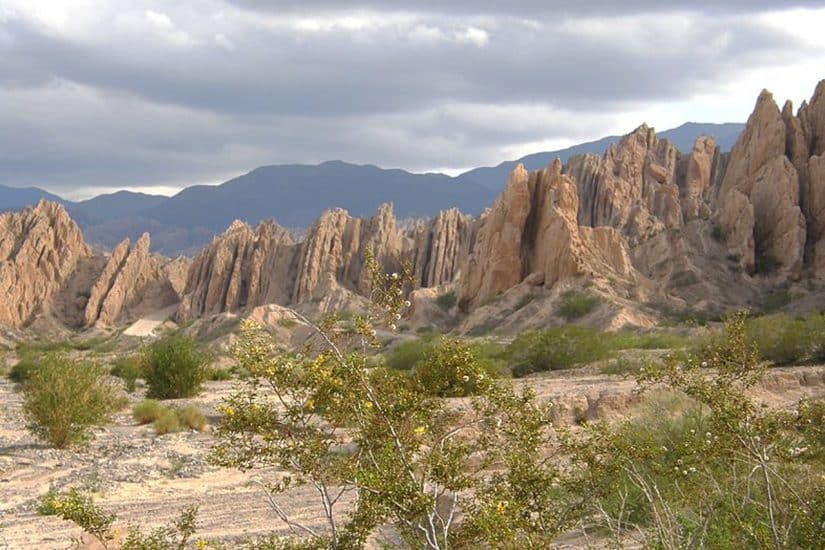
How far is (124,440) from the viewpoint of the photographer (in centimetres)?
2036

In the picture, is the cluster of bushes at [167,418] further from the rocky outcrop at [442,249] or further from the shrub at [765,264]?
the rocky outcrop at [442,249]

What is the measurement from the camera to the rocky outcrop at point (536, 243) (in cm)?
4722

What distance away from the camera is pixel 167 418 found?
21953 mm

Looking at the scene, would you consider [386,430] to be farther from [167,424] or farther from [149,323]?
[149,323]

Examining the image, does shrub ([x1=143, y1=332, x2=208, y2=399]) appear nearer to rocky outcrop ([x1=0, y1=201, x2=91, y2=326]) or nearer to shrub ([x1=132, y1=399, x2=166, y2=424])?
shrub ([x1=132, y1=399, x2=166, y2=424])

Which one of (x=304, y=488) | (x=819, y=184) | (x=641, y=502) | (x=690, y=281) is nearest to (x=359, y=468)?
(x=641, y=502)

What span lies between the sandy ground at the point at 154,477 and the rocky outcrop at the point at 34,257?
52095mm

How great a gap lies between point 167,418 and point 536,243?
31.2 meters

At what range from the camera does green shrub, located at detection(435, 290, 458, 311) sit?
5481 centimetres

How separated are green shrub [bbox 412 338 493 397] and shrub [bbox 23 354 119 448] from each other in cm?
1451

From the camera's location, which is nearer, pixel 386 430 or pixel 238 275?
pixel 386 430

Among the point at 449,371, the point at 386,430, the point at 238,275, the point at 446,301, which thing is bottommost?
the point at 446,301

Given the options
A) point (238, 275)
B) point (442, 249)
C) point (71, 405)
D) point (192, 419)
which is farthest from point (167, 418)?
point (238, 275)

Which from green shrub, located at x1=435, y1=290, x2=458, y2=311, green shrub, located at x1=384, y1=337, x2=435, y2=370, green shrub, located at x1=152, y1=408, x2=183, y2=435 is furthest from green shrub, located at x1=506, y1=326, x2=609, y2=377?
green shrub, located at x1=435, y1=290, x2=458, y2=311
